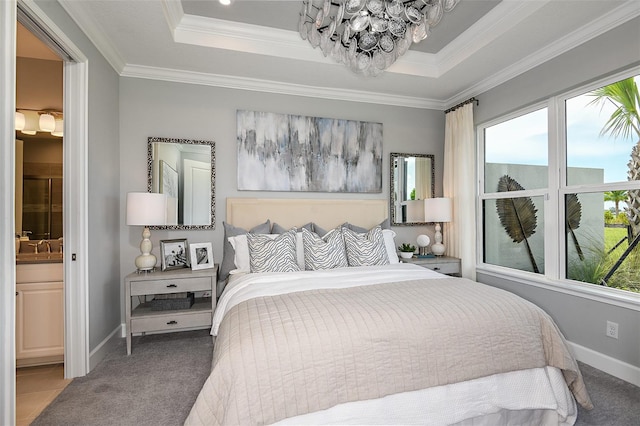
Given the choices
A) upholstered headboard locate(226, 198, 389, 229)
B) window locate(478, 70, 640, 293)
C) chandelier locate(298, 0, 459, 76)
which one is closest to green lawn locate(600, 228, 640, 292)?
window locate(478, 70, 640, 293)

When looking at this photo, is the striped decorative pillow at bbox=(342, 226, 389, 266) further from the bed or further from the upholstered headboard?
the bed

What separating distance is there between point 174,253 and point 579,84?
3853 millimetres

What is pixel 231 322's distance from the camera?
167cm

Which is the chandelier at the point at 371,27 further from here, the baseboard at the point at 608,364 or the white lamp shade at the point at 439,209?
the baseboard at the point at 608,364

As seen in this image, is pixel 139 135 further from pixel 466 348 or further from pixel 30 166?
pixel 466 348

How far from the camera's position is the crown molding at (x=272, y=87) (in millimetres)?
3277

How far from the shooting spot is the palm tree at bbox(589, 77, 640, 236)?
7.81 feet

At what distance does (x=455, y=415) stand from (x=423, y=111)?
3.56 metres

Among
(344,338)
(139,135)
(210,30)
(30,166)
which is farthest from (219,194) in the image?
(344,338)

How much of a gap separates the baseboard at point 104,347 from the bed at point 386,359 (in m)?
1.25

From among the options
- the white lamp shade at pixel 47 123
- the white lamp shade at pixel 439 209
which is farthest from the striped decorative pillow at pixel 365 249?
the white lamp shade at pixel 47 123

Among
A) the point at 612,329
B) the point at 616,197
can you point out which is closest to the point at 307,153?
the point at 616,197

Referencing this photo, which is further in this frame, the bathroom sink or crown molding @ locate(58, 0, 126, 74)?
the bathroom sink

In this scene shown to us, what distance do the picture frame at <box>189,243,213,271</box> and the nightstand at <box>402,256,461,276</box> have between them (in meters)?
2.06
